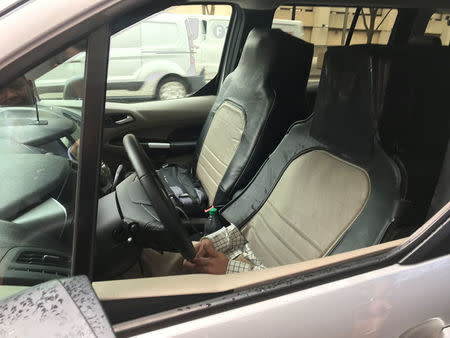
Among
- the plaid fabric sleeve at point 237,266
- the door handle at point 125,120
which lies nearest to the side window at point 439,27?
the plaid fabric sleeve at point 237,266

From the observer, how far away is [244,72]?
212cm

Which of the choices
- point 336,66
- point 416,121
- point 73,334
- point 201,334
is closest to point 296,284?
point 201,334

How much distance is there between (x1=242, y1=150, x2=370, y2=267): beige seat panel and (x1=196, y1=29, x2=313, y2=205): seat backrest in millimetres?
324

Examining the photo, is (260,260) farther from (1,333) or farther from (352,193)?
(1,333)

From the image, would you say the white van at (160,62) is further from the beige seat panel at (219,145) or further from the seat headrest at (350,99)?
the seat headrest at (350,99)

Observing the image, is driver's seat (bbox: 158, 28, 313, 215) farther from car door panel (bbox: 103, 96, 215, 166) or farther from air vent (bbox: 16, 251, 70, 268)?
air vent (bbox: 16, 251, 70, 268)

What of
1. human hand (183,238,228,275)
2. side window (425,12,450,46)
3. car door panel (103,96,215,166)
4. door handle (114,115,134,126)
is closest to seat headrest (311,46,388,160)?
human hand (183,238,228,275)

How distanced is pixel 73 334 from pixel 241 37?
236 centimetres

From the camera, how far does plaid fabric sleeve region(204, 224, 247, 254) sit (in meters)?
1.59

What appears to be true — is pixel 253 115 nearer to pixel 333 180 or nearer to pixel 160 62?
pixel 333 180

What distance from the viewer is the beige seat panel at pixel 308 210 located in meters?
1.29

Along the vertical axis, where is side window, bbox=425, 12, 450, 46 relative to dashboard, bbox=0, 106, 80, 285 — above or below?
above

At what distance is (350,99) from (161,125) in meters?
1.59

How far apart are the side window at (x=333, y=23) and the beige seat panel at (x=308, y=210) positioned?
0.78 m
